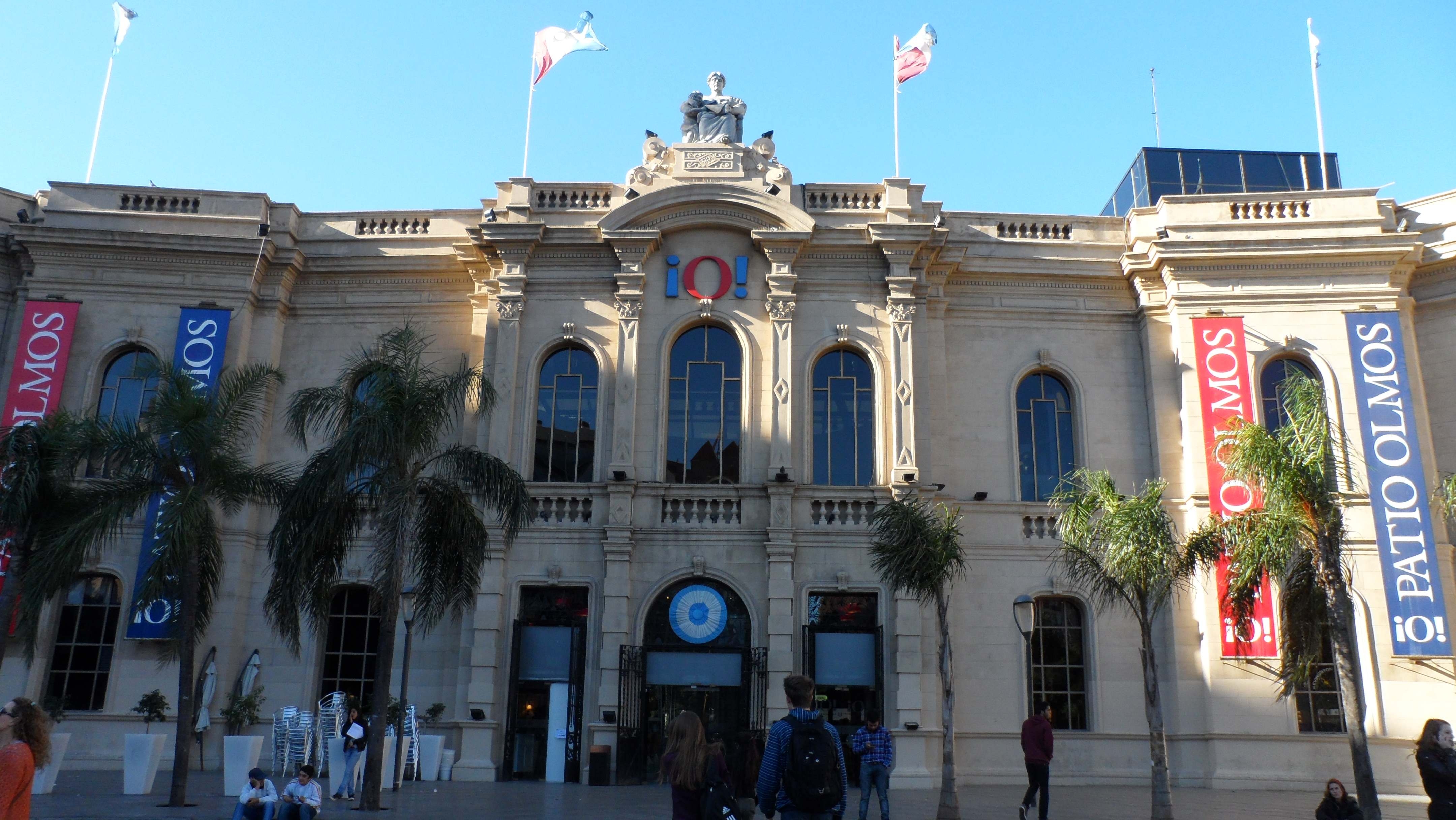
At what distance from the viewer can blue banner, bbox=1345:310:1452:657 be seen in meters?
21.7

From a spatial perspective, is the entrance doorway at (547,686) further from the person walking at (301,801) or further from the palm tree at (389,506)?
the person walking at (301,801)

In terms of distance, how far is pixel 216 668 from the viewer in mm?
22641

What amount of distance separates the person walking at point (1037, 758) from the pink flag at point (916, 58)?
15.8 meters

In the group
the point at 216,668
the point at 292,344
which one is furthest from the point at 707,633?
the point at 292,344

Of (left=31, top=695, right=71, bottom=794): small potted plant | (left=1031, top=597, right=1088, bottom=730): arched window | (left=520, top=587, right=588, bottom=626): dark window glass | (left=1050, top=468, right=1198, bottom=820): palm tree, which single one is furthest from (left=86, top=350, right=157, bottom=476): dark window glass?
(left=1031, top=597, right=1088, bottom=730): arched window

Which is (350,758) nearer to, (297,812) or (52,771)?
(52,771)

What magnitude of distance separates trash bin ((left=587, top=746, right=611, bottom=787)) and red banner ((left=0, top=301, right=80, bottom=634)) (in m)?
13.9

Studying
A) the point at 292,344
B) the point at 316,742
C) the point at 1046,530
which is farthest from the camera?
the point at 292,344

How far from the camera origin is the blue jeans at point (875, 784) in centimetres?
1511

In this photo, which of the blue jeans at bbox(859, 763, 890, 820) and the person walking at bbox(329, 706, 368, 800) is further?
the person walking at bbox(329, 706, 368, 800)

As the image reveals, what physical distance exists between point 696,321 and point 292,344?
9595 millimetres

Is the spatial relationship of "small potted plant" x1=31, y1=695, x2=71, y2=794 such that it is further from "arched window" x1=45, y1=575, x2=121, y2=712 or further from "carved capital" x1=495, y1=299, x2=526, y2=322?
"carved capital" x1=495, y1=299, x2=526, y2=322

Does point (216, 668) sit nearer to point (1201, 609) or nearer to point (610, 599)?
point (610, 599)

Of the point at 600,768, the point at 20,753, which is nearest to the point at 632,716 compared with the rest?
the point at 600,768
